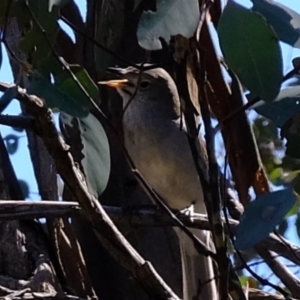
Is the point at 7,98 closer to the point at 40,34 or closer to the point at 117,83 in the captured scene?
the point at 40,34

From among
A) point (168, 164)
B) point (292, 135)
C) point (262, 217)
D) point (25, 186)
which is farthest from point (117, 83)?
point (262, 217)

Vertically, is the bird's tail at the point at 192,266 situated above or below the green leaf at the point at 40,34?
below

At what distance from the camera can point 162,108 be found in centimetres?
266

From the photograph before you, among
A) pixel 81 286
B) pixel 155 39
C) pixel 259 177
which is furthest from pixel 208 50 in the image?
pixel 155 39

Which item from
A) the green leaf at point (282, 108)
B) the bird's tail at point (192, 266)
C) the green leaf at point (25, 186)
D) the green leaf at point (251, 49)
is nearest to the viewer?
the green leaf at point (251, 49)

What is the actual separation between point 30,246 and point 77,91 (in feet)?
3.82

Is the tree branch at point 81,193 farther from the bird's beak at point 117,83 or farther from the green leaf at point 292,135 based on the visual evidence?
the bird's beak at point 117,83

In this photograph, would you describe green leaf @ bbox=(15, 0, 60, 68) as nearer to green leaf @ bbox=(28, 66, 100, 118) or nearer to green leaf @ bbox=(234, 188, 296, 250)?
green leaf @ bbox=(28, 66, 100, 118)

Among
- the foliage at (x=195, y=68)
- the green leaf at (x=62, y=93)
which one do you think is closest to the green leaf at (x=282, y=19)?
the foliage at (x=195, y=68)

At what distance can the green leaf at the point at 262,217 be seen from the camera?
1.02 m

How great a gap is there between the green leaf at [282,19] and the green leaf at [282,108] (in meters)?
0.09

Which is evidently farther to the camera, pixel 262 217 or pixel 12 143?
pixel 12 143

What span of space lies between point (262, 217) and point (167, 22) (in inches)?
10.3

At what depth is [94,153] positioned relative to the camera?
1.16 metres
